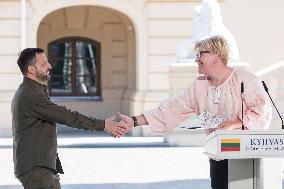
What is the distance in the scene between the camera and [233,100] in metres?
4.93

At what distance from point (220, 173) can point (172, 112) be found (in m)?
0.53

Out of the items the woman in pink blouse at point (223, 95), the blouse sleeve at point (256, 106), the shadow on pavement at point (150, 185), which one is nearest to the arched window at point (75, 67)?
the shadow on pavement at point (150, 185)

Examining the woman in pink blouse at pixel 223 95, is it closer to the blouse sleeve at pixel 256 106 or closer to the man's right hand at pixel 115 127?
the blouse sleeve at pixel 256 106

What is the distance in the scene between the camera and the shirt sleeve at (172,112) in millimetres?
5147

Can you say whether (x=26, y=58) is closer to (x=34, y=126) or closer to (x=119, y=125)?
(x=34, y=126)

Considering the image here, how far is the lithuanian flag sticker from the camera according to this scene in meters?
4.32

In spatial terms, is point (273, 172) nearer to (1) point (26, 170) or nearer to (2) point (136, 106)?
(1) point (26, 170)

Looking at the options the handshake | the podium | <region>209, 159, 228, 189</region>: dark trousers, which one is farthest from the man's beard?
the podium

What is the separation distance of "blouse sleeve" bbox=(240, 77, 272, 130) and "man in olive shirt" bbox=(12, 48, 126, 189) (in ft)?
3.79

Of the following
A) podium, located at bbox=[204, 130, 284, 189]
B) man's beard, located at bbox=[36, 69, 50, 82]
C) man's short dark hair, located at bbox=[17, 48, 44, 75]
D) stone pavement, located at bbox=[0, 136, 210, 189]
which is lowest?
stone pavement, located at bbox=[0, 136, 210, 189]

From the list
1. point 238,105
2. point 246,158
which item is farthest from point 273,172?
point 238,105

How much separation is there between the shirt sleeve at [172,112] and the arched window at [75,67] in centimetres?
1658

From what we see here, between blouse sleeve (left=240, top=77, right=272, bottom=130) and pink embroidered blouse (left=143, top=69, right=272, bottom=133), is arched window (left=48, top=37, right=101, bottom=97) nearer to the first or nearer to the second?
pink embroidered blouse (left=143, top=69, right=272, bottom=133)

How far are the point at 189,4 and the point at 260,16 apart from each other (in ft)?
5.77
